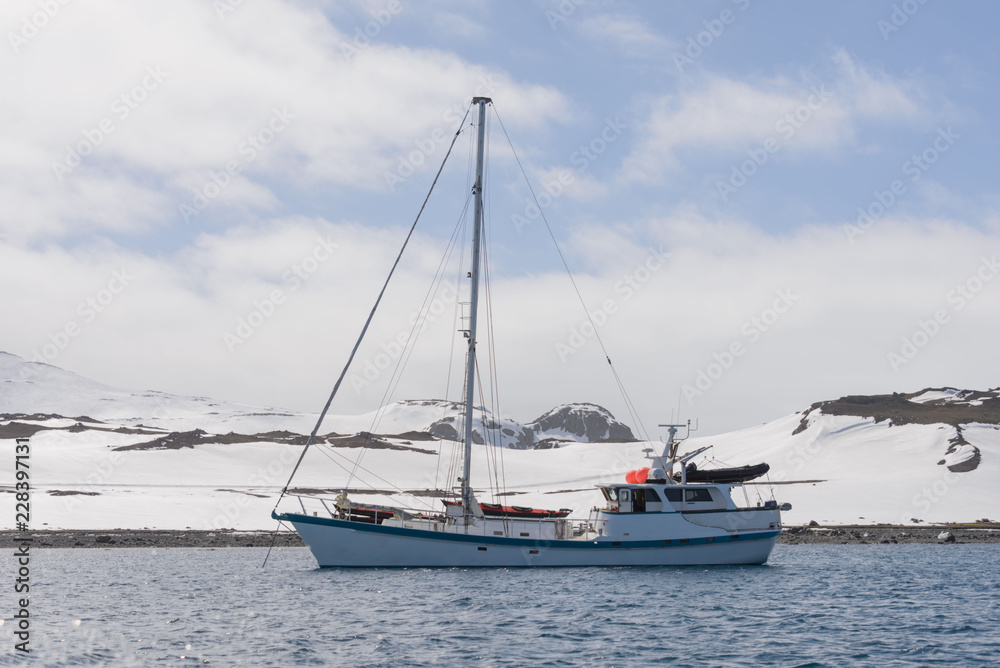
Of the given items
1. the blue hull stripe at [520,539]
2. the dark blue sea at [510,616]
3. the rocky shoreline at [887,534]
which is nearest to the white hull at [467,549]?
the blue hull stripe at [520,539]

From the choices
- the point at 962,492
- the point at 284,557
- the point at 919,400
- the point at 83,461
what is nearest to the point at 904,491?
the point at 962,492

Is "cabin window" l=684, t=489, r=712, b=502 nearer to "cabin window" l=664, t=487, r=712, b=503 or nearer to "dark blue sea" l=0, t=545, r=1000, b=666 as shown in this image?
"cabin window" l=664, t=487, r=712, b=503

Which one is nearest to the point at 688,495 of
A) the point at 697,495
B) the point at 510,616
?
the point at 697,495

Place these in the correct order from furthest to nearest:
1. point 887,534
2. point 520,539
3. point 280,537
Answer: point 887,534, point 280,537, point 520,539

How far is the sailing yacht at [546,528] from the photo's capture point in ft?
129

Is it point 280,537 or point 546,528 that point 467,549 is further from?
point 280,537

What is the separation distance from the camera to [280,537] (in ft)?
202

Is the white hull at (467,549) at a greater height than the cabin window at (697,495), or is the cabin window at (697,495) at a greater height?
the cabin window at (697,495)

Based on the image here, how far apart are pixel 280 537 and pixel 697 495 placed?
103 ft

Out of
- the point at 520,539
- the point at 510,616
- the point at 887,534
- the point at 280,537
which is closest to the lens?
the point at 510,616

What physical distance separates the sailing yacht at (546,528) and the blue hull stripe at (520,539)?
0.14ft

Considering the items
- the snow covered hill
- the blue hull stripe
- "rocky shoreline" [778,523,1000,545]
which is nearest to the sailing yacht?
the blue hull stripe

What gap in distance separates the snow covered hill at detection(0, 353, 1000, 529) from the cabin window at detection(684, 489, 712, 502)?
1613 centimetres

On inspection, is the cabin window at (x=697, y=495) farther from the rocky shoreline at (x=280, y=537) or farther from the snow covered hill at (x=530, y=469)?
the rocky shoreline at (x=280, y=537)
